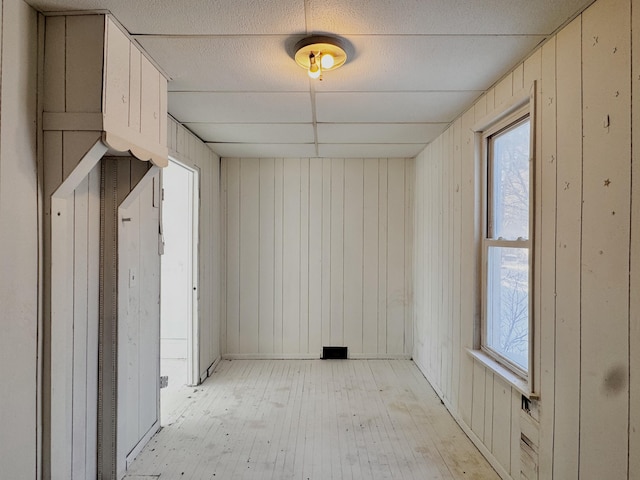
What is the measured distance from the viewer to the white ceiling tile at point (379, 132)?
2.97 m

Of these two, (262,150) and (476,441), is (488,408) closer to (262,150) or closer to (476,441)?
(476,441)

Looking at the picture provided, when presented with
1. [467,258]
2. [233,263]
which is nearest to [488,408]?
[467,258]

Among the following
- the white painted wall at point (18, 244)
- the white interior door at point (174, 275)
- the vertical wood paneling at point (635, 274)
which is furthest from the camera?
the white interior door at point (174, 275)

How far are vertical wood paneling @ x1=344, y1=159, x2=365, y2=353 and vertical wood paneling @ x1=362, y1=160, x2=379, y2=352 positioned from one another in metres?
0.04

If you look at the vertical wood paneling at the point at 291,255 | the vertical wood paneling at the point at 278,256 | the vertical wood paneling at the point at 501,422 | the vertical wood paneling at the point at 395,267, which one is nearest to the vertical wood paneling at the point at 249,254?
A: the vertical wood paneling at the point at 278,256

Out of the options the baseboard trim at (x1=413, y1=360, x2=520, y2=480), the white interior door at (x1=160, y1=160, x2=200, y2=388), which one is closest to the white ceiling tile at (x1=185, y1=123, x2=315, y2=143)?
the white interior door at (x1=160, y1=160, x2=200, y2=388)

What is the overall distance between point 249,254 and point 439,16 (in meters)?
3.17

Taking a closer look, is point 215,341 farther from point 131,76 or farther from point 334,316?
point 131,76

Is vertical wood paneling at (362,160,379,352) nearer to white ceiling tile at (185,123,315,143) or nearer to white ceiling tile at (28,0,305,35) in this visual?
white ceiling tile at (185,123,315,143)

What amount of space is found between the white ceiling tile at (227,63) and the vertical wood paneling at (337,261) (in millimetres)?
1995

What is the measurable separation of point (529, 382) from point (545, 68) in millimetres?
1468

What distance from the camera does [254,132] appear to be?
3182mm

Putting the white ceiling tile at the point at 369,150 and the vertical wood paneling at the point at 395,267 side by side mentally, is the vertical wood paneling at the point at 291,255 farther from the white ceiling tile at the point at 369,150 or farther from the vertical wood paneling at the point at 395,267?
the vertical wood paneling at the point at 395,267

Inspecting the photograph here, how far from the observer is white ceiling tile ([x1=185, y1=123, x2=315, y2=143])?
2990 millimetres
